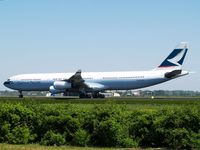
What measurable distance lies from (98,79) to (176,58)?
41.7 feet

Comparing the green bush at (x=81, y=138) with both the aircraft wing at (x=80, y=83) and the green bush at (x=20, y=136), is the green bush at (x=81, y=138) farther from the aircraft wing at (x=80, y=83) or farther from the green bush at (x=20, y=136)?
the aircraft wing at (x=80, y=83)

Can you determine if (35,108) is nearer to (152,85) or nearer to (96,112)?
(96,112)

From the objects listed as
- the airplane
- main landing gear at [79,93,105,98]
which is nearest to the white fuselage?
the airplane

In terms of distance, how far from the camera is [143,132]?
14375mm

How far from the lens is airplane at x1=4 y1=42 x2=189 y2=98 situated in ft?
204

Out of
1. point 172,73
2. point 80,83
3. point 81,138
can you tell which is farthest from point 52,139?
point 80,83

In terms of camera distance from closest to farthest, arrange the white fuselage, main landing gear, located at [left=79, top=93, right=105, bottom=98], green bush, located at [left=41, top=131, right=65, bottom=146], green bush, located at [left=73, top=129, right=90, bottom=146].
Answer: green bush, located at [left=73, top=129, right=90, bottom=146]
green bush, located at [left=41, top=131, right=65, bottom=146]
the white fuselage
main landing gear, located at [left=79, top=93, right=105, bottom=98]

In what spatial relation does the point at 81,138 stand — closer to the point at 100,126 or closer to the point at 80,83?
the point at 100,126

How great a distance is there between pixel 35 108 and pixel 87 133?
247cm

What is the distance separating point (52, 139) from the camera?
14.6m

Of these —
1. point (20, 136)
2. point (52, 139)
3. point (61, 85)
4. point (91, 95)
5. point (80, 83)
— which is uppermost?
point (80, 83)

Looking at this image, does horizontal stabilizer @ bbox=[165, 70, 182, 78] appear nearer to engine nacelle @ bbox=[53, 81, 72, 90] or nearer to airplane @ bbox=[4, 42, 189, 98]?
airplane @ bbox=[4, 42, 189, 98]

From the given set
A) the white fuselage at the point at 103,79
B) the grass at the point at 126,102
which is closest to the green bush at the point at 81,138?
the grass at the point at 126,102

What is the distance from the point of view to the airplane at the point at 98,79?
204ft
